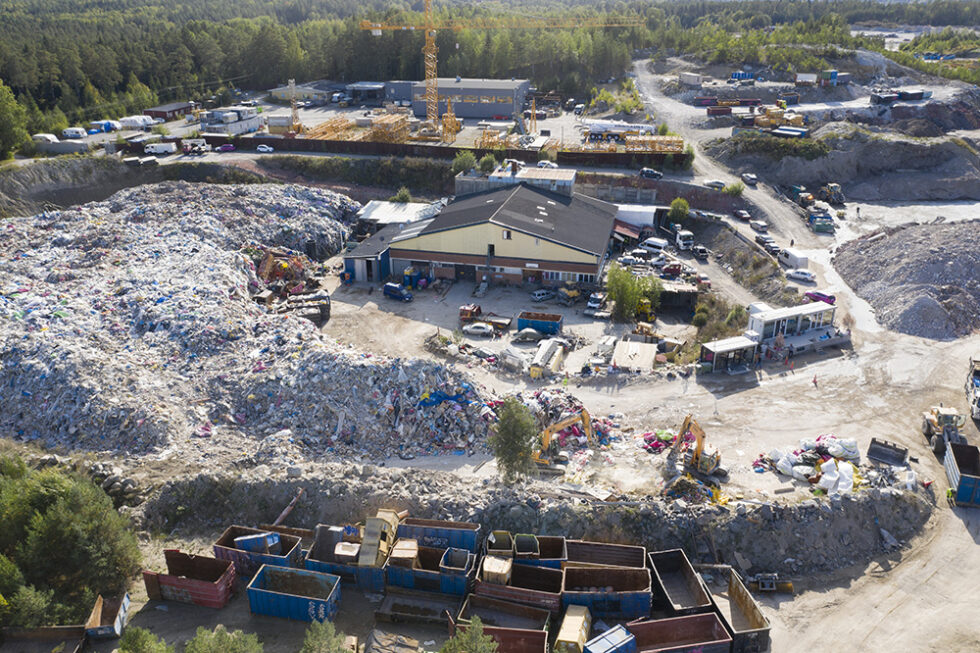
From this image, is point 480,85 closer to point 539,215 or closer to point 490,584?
point 539,215

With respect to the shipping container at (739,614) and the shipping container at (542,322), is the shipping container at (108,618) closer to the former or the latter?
the shipping container at (739,614)

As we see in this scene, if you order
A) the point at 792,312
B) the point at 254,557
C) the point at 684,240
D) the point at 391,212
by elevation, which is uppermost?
the point at 792,312

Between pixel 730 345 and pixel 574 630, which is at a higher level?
pixel 730 345

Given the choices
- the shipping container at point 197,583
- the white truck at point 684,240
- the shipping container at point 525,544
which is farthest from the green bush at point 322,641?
the white truck at point 684,240

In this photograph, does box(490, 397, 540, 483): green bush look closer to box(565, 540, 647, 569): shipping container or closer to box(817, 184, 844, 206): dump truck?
box(565, 540, 647, 569): shipping container

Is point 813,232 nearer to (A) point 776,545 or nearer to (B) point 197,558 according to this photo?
(A) point 776,545

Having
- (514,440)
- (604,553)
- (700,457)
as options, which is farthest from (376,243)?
(604,553)

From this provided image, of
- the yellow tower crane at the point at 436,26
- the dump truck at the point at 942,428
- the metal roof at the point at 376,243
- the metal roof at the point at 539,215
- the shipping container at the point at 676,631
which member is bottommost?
the shipping container at the point at 676,631
